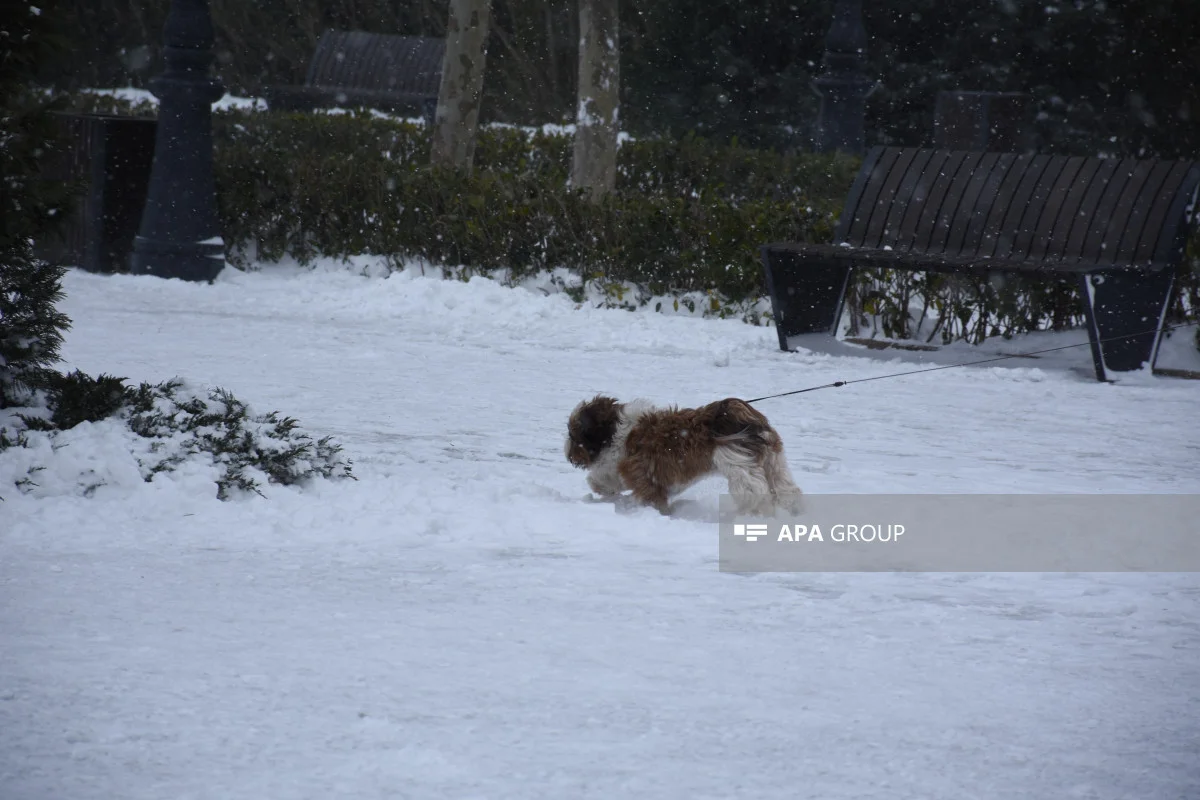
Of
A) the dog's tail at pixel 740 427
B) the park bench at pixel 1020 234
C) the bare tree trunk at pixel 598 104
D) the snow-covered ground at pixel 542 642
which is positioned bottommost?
the snow-covered ground at pixel 542 642

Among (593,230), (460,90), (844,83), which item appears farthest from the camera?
(844,83)

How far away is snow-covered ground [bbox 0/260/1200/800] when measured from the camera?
3.26 m

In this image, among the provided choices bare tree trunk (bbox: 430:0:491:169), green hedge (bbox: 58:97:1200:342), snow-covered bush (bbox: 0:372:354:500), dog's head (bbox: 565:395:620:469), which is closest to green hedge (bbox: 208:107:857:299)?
green hedge (bbox: 58:97:1200:342)

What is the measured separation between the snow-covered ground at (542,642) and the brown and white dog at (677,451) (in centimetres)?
18

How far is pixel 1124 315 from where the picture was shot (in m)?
9.20

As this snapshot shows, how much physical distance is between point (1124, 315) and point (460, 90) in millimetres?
9986

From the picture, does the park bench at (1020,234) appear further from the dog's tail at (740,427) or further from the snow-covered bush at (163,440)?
the snow-covered bush at (163,440)

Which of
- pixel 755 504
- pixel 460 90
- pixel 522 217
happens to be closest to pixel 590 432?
pixel 755 504

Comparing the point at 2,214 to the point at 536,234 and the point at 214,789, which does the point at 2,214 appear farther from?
the point at 536,234

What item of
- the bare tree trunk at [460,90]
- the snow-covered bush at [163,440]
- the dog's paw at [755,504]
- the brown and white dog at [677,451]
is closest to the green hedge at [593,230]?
the bare tree trunk at [460,90]

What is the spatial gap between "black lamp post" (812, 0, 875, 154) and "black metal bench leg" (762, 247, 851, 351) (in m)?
6.99

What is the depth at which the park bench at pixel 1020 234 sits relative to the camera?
9219 mm

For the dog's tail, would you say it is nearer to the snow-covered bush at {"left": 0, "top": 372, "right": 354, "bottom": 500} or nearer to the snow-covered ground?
the snow-covered ground

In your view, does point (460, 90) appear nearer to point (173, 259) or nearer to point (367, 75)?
point (173, 259)
